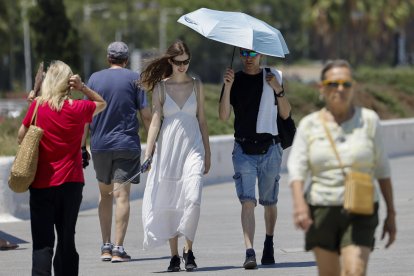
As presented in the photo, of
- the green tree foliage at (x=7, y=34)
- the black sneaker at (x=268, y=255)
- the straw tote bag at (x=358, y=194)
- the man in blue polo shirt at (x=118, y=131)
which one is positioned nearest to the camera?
the straw tote bag at (x=358, y=194)

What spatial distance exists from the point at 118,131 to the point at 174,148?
0.79 m

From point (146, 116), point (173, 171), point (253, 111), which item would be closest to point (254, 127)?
point (253, 111)

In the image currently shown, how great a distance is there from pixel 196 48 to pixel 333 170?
95872mm

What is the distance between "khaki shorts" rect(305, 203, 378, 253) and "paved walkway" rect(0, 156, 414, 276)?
328 centimetres

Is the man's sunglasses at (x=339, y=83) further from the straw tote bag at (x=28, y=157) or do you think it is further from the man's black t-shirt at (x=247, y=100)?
the man's black t-shirt at (x=247, y=100)

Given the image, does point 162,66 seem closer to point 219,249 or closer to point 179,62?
point 179,62

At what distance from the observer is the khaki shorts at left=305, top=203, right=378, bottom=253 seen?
655cm

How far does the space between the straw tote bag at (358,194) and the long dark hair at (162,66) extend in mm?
3877

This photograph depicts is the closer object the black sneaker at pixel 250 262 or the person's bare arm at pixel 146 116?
the black sneaker at pixel 250 262

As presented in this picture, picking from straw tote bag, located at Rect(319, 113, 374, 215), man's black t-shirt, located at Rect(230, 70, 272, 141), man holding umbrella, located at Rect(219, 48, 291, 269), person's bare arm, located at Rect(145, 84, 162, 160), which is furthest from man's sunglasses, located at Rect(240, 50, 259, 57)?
straw tote bag, located at Rect(319, 113, 374, 215)

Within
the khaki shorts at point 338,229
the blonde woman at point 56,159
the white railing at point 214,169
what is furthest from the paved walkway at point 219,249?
the khaki shorts at point 338,229

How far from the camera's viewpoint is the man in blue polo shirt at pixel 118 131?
10.8 metres

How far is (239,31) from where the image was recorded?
1028 centimetres

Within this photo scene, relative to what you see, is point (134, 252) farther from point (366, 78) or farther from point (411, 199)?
point (366, 78)
